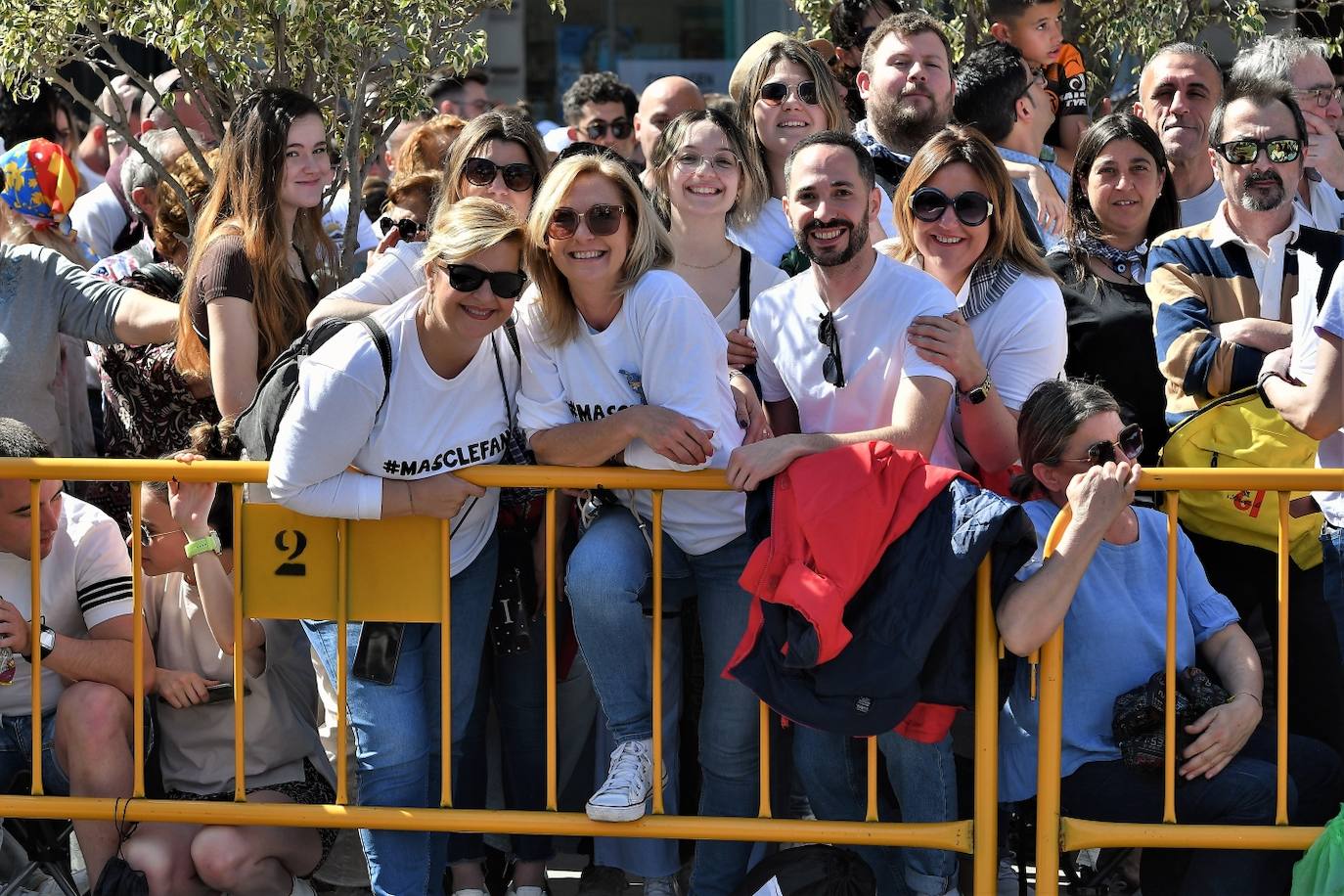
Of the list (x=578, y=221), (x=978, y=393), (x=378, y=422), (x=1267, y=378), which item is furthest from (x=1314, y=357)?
(x=378, y=422)

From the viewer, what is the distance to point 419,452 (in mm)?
4066

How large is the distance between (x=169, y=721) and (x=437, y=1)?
2.52m

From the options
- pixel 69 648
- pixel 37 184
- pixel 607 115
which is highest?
pixel 607 115

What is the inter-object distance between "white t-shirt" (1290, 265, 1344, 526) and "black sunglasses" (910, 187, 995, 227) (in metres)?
0.87

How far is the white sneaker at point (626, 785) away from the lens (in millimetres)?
4035

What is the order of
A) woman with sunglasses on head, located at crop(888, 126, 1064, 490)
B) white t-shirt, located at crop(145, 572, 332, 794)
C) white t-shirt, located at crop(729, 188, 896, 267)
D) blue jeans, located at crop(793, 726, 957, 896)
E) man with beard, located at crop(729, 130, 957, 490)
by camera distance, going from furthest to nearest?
→ white t-shirt, located at crop(729, 188, 896, 267) → white t-shirt, located at crop(145, 572, 332, 794) → woman with sunglasses on head, located at crop(888, 126, 1064, 490) → blue jeans, located at crop(793, 726, 957, 896) → man with beard, located at crop(729, 130, 957, 490)

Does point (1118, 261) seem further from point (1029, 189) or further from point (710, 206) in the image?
point (710, 206)

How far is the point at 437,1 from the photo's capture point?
5340 millimetres

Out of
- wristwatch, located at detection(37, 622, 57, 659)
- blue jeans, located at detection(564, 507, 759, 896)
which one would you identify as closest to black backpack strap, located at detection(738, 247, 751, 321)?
blue jeans, located at detection(564, 507, 759, 896)

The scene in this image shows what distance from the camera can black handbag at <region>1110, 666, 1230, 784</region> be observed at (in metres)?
4.02

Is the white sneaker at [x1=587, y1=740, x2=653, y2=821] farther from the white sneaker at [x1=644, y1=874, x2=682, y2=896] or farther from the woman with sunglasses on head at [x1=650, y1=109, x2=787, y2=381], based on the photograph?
the woman with sunglasses on head at [x1=650, y1=109, x2=787, y2=381]

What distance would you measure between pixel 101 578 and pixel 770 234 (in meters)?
2.33

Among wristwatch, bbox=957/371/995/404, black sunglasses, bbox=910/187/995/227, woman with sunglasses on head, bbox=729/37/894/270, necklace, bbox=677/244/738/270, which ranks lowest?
wristwatch, bbox=957/371/995/404

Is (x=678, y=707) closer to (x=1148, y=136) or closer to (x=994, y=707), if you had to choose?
(x=994, y=707)
